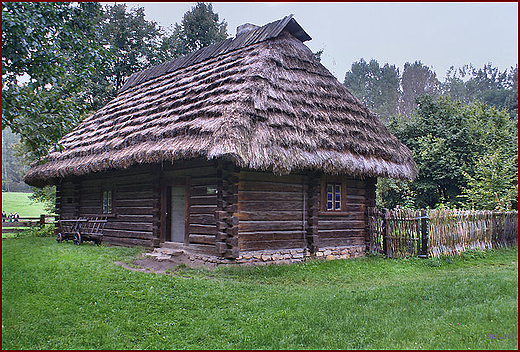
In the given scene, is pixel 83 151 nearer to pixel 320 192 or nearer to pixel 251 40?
pixel 251 40

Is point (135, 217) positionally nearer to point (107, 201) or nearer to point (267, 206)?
point (107, 201)

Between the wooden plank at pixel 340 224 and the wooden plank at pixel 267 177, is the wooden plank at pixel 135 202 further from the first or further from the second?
the wooden plank at pixel 340 224

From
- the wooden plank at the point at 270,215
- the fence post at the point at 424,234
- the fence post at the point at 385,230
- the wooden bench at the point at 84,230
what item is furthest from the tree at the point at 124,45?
the fence post at the point at 424,234

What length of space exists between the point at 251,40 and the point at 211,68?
154cm

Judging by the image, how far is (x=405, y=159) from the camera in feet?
46.5

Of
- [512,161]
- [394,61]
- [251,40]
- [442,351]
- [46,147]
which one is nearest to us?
[442,351]

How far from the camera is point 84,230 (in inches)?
612

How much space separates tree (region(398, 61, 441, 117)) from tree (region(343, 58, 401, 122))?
97cm

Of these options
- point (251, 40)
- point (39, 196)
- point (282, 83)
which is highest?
point (251, 40)

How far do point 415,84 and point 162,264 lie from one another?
158ft

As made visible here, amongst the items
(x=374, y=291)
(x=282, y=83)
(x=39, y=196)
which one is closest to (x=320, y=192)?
(x=282, y=83)

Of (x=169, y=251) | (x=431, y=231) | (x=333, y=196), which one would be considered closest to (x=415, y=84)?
(x=333, y=196)

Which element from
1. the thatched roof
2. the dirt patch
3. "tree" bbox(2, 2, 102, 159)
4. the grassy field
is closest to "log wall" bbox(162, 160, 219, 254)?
the dirt patch

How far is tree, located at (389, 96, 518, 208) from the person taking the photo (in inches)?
833
